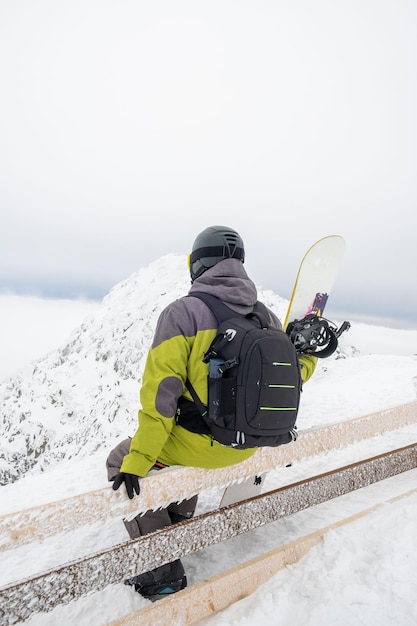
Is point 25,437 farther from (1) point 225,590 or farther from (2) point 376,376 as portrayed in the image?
(1) point 225,590

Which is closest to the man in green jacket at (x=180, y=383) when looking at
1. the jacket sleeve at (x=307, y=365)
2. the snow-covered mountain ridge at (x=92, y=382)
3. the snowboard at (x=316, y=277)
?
the jacket sleeve at (x=307, y=365)

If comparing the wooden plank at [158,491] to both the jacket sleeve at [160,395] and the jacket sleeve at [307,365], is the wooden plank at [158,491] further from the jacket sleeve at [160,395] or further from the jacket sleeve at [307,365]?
the jacket sleeve at [307,365]

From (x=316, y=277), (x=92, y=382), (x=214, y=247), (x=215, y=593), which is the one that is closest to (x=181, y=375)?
(x=214, y=247)

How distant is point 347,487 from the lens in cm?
344

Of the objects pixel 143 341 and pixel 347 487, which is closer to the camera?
A: pixel 347 487

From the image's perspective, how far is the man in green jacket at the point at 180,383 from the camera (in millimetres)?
2357

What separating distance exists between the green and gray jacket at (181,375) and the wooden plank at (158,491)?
12 centimetres

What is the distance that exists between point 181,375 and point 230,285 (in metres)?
0.70

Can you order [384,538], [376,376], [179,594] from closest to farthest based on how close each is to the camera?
[179,594]
[384,538]
[376,376]

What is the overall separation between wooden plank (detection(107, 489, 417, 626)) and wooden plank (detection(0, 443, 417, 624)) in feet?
0.67

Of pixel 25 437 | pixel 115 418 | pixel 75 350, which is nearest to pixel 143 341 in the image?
pixel 115 418

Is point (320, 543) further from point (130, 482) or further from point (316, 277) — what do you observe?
point (316, 277)

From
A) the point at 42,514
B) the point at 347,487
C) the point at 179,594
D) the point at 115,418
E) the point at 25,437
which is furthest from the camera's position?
the point at 25,437

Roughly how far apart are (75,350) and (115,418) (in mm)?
14418
